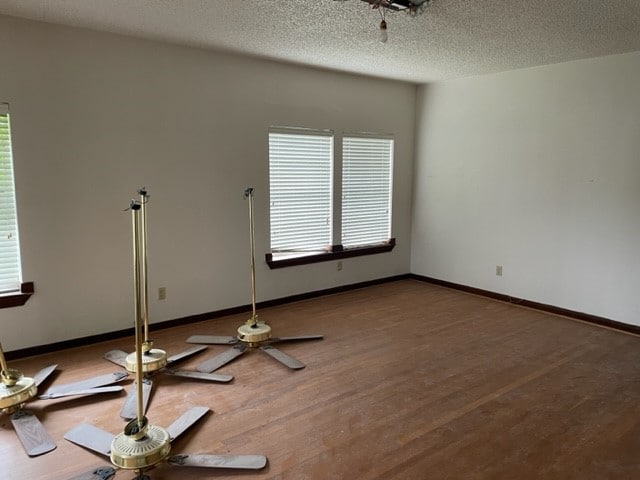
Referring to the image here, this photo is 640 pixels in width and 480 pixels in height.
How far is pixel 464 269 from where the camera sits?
18.1 ft

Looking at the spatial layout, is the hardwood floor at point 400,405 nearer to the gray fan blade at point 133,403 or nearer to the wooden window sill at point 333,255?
the gray fan blade at point 133,403

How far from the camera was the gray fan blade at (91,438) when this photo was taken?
236 cm

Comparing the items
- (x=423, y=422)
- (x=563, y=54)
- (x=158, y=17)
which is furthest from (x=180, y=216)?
(x=563, y=54)

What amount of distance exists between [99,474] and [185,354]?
4.57 ft

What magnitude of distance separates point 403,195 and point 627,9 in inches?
129

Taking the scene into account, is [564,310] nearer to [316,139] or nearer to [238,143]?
[316,139]

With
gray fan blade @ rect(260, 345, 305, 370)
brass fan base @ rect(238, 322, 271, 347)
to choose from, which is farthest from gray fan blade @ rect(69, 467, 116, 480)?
brass fan base @ rect(238, 322, 271, 347)

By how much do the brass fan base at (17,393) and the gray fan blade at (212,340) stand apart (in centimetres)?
124

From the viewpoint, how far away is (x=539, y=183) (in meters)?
4.70

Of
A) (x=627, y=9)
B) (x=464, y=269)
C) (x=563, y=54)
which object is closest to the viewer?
(x=627, y=9)

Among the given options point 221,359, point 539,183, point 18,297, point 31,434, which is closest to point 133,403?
point 31,434

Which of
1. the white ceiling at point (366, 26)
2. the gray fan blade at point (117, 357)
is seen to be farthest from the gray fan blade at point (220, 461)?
the white ceiling at point (366, 26)

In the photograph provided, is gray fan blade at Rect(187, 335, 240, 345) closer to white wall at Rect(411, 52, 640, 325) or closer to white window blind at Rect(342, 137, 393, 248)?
white window blind at Rect(342, 137, 393, 248)

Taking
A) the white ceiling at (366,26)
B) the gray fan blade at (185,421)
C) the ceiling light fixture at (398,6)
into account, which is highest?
the white ceiling at (366,26)
